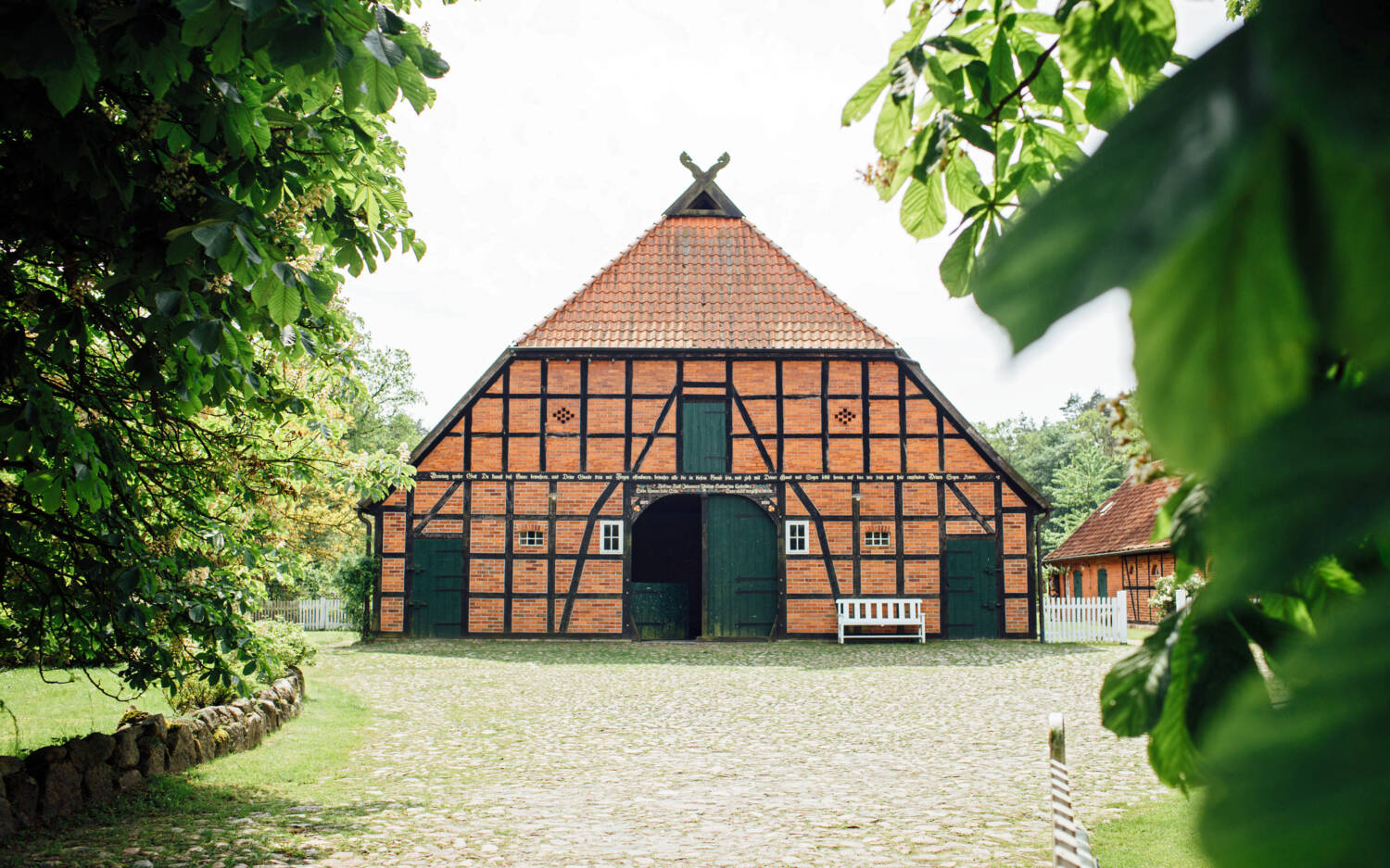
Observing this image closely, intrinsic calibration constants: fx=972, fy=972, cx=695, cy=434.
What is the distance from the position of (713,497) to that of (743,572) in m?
1.67

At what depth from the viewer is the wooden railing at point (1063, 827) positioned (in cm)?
397

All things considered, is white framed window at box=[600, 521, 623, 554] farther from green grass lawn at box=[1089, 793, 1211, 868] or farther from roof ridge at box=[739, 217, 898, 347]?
green grass lawn at box=[1089, 793, 1211, 868]

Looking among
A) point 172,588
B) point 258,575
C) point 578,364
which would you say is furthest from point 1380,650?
point 578,364

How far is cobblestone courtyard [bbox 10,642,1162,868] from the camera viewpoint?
575cm

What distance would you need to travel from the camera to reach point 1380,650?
206mm

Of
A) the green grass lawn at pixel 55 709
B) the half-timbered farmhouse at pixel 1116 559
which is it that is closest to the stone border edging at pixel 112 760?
the green grass lawn at pixel 55 709

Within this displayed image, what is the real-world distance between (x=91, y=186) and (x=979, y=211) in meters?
3.40

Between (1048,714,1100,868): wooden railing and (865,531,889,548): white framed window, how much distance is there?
595 inches

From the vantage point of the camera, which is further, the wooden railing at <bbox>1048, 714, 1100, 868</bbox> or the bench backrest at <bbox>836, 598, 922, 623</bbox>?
the bench backrest at <bbox>836, 598, 922, 623</bbox>

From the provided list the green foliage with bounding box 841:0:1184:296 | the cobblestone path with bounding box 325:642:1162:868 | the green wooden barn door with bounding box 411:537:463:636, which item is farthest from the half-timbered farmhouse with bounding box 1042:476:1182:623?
the green foliage with bounding box 841:0:1184:296

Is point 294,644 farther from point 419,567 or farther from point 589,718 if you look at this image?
point 419,567

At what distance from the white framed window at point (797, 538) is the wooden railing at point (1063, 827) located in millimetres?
15008

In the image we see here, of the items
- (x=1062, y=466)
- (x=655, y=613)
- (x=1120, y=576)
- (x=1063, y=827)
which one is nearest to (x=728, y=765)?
(x=1063, y=827)

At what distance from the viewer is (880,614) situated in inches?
779
